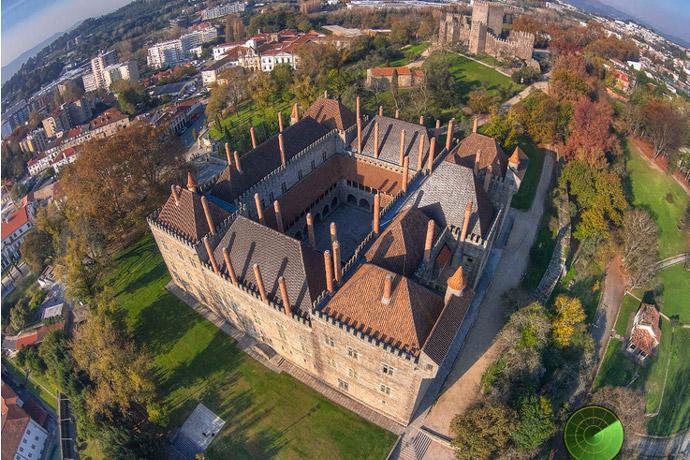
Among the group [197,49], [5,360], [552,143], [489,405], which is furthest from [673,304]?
[197,49]

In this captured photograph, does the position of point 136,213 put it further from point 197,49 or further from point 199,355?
point 197,49

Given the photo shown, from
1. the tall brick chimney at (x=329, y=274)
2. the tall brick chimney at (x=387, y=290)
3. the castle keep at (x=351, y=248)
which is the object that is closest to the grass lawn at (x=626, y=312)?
the castle keep at (x=351, y=248)

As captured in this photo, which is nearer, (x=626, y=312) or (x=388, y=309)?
(x=388, y=309)

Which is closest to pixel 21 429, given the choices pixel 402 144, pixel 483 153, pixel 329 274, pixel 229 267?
pixel 229 267

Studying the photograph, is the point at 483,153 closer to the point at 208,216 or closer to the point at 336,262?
the point at 336,262

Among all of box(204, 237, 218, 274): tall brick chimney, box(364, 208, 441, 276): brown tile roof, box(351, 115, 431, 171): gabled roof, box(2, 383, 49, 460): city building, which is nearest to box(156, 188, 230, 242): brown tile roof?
box(204, 237, 218, 274): tall brick chimney
